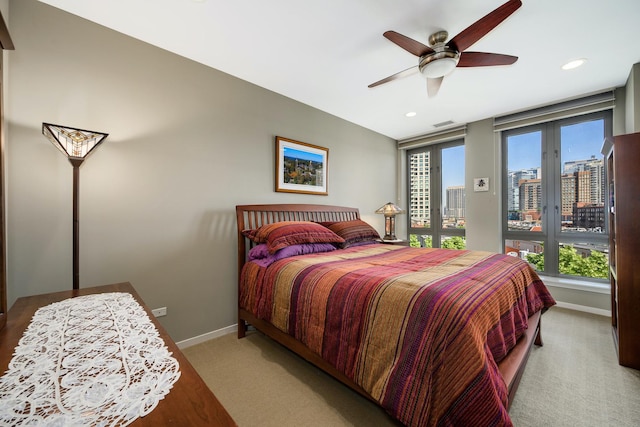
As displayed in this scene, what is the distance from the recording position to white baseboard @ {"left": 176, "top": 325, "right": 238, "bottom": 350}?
238 centimetres

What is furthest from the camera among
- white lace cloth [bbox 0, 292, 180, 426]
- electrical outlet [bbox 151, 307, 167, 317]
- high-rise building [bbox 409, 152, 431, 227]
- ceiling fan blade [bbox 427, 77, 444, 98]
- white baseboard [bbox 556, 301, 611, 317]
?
high-rise building [bbox 409, 152, 431, 227]

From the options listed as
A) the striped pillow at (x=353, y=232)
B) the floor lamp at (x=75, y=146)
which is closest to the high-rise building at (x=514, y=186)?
the striped pillow at (x=353, y=232)

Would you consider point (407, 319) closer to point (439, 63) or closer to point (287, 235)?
point (287, 235)

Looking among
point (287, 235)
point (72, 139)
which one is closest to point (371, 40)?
point (287, 235)

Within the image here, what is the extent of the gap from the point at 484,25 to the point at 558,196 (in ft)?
9.93

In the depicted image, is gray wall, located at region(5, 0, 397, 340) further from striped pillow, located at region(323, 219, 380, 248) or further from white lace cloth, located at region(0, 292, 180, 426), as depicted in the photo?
white lace cloth, located at region(0, 292, 180, 426)

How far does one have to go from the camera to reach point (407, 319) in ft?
4.13

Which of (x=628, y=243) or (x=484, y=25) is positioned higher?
(x=484, y=25)

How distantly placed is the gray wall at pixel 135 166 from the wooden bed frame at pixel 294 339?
0.16 m

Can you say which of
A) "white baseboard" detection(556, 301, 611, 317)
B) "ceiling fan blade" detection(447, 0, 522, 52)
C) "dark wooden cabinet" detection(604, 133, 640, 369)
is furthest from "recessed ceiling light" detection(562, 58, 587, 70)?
"white baseboard" detection(556, 301, 611, 317)

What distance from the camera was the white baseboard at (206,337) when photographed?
7.82ft

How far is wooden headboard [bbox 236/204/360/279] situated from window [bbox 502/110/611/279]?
8.31 ft

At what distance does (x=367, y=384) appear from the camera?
1359mm

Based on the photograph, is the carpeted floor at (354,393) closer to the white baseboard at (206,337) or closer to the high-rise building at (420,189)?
the white baseboard at (206,337)
